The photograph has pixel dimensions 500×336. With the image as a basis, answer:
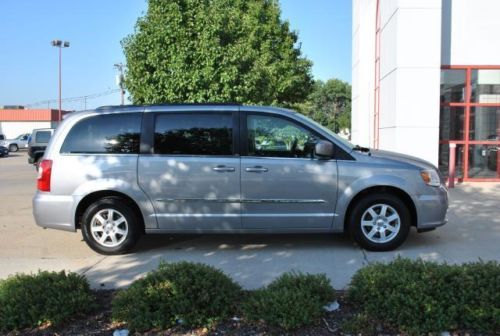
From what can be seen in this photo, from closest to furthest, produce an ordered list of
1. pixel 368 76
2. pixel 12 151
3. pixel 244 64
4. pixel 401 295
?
pixel 401 295 → pixel 244 64 → pixel 368 76 → pixel 12 151

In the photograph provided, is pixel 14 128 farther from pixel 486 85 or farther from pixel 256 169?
pixel 256 169

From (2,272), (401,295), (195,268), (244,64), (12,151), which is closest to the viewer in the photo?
(401,295)

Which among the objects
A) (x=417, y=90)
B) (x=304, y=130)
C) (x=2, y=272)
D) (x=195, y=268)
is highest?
(x=417, y=90)

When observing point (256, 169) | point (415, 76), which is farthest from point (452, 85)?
point (256, 169)

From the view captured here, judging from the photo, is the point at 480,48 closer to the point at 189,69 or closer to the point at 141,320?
the point at 189,69

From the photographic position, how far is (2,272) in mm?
5762

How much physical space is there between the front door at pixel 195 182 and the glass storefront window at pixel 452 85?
910 centimetres

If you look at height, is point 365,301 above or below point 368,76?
below

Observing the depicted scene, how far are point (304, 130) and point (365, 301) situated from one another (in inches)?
111

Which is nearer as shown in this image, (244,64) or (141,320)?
(141,320)

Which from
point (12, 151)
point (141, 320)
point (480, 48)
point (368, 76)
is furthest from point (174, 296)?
point (12, 151)

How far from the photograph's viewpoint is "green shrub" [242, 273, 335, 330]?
149 inches

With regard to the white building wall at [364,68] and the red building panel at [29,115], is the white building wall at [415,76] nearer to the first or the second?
the white building wall at [364,68]

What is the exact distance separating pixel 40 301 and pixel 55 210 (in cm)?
255
